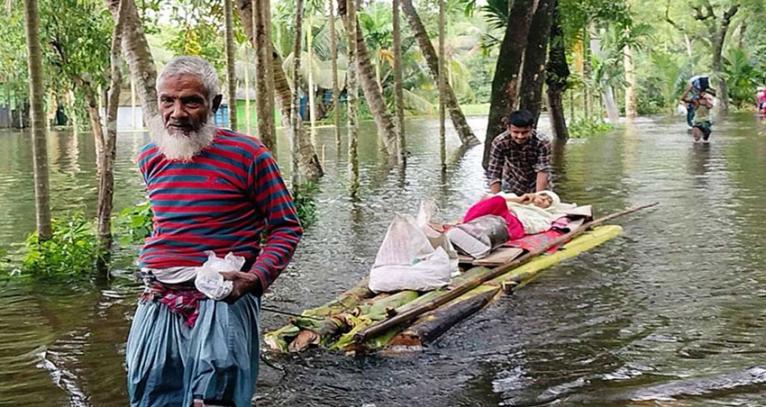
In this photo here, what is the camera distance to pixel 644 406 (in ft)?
15.8

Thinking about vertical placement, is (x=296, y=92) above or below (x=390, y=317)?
above

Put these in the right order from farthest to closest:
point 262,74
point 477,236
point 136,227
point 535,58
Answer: point 535,58
point 262,74
point 136,227
point 477,236

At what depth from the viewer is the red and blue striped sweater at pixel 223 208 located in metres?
3.03

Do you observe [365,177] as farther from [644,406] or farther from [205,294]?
[205,294]

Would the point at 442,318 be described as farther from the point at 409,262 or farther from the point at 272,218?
the point at 272,218

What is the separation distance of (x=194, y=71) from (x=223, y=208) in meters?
0.47

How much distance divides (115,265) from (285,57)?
31803 millimetres

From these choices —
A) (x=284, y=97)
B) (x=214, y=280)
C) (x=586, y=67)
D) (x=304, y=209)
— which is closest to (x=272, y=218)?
(x=214, y=280)

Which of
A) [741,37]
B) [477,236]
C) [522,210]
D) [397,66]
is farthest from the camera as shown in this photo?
[741,37]

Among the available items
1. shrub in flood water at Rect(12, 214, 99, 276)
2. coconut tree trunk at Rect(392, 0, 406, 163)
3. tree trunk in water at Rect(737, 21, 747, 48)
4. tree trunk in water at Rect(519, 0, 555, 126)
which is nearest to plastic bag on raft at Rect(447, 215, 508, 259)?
shrub in flood water at Rect(12, 214, 99, 276)

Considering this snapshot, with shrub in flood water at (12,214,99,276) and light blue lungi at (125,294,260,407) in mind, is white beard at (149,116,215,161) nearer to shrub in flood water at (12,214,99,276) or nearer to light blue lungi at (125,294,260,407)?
light blue lungi at (125,294,260,407)

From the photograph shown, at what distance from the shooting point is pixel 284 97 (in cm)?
1466

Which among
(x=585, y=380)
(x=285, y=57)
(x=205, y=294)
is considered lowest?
(x=585, y=380)

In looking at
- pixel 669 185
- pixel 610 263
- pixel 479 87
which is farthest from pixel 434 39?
pixel 610 263
